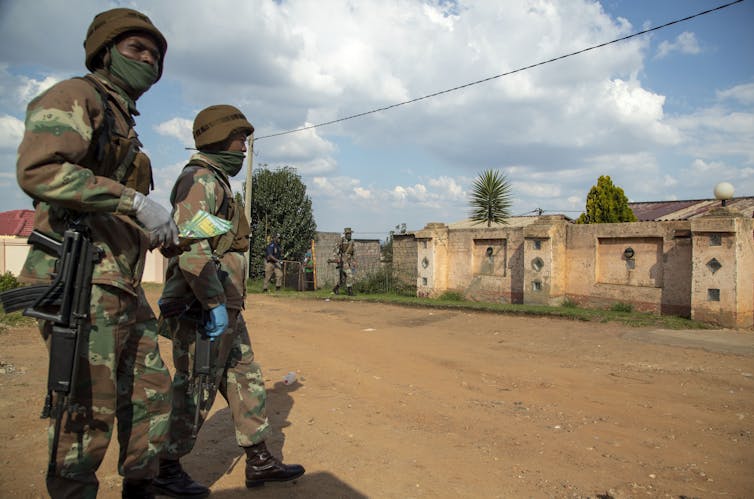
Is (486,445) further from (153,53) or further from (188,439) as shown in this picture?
(153,53)

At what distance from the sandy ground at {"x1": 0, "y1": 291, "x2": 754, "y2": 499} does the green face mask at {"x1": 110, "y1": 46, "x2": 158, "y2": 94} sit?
2.21m

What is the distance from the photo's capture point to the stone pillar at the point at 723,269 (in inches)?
356

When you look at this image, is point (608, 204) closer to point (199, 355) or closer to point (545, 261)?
point (545, 261)

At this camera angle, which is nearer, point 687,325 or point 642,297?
point 687,325

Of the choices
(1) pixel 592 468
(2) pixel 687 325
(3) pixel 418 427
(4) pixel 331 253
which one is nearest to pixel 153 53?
(3) pixel 418 427

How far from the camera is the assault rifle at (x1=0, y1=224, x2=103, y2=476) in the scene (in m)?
1.92

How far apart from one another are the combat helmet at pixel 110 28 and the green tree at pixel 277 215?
22097mm

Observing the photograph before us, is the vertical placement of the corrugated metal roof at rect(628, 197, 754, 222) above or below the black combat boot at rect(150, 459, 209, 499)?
above

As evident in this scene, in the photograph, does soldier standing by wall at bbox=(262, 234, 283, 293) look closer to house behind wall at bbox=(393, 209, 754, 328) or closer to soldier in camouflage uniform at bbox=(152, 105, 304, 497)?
house behind wall at bbox=(393, 209, 754, 328)

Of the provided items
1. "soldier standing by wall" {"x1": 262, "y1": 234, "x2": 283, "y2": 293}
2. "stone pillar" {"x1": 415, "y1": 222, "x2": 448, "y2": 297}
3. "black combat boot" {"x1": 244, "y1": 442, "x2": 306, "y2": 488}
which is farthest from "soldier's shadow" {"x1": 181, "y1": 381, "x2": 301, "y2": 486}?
"soldier standing by wall" {"x1": 262, "y1": 234, "x2": 283, "y2": 293}

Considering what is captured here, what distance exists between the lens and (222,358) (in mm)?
2943

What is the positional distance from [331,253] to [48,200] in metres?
18.2

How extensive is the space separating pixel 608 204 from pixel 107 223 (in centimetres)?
2183

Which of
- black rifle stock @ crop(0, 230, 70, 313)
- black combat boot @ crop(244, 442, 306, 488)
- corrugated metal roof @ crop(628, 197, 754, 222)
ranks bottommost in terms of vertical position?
black combat boot @ crop(244, 442, 306, 488)
